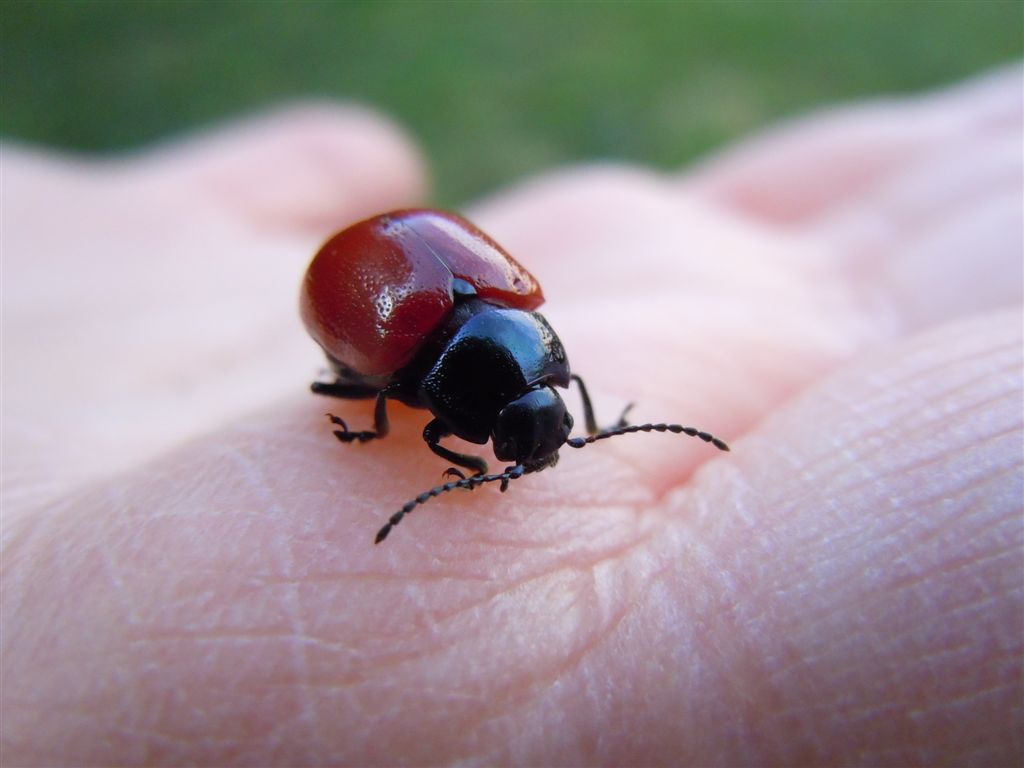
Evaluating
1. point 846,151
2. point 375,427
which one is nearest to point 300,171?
point 846,151

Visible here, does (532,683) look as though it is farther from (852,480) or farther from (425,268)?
(425,268)

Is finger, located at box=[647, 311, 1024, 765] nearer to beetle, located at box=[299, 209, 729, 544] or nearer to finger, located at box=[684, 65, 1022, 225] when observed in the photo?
beetle, located at box=[299, 209, 729, 544]

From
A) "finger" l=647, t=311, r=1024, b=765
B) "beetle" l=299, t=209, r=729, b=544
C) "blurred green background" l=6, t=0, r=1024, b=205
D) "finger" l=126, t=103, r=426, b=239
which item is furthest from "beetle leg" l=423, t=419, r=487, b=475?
"blurred green background" l=6, t=0, r=1024, b=205

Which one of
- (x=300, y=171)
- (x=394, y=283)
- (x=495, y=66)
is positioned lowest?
(x=300, y=171)

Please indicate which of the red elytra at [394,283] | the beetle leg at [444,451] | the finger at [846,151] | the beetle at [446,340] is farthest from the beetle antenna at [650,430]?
the finger at [846,151]

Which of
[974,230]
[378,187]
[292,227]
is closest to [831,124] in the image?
[974,230]

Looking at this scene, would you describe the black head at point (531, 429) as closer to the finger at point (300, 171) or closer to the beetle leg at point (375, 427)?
the beetle leg at point (375, 427)

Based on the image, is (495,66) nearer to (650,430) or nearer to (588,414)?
(588,414)
